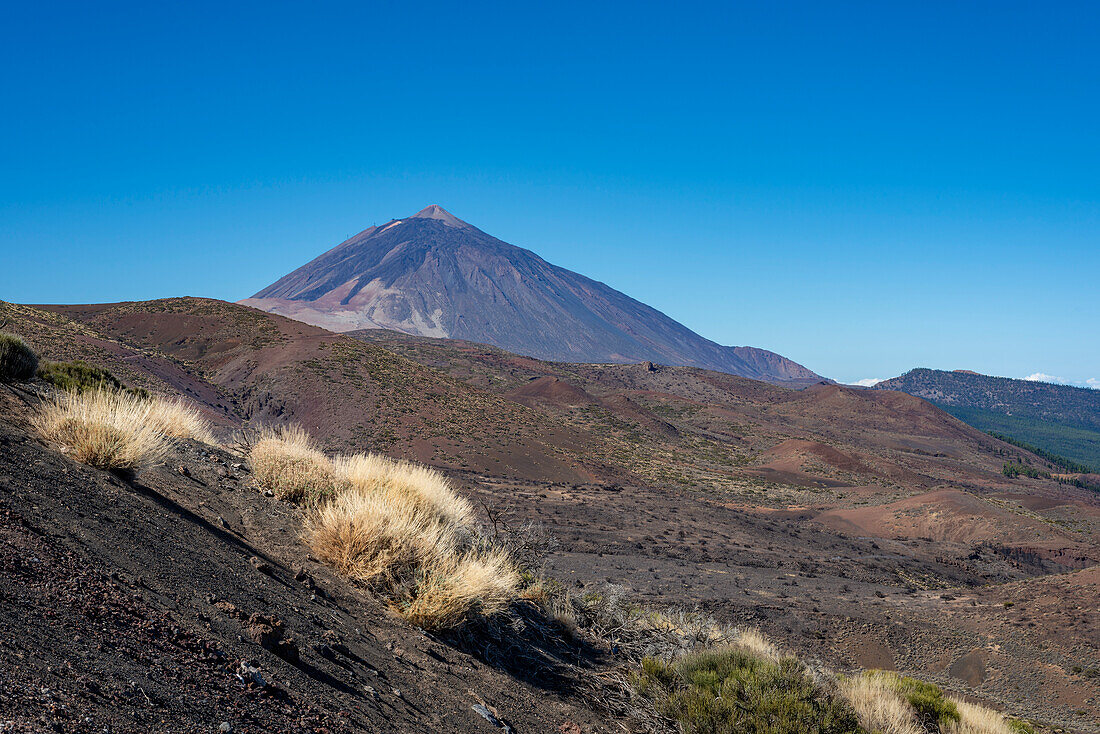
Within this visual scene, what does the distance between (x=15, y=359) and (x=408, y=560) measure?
263 inches

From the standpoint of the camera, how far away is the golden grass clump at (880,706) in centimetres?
670

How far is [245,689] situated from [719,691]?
430 centimetres

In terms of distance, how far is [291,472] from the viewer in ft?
24.1

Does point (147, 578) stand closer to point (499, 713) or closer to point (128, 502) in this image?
point (128, 502)

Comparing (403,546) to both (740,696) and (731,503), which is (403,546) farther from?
(731,503)

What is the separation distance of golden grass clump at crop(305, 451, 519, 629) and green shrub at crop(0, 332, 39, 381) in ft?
16.5

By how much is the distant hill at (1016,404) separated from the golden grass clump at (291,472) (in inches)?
6503

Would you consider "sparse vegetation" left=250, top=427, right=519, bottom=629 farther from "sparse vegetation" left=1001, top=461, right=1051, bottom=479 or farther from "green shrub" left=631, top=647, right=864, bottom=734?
"sparse vegetation" left=1001, top=461, right=1051, bottom=479

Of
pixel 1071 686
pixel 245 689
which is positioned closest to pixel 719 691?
pixel 245 689

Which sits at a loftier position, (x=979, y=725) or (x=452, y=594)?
(x=452, y=594)

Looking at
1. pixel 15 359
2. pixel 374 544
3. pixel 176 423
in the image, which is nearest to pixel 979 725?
pixel 374 544

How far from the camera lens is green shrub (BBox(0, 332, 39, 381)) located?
8.10 m

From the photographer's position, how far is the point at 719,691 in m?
5.81

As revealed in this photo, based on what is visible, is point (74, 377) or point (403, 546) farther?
point (74, 377)
